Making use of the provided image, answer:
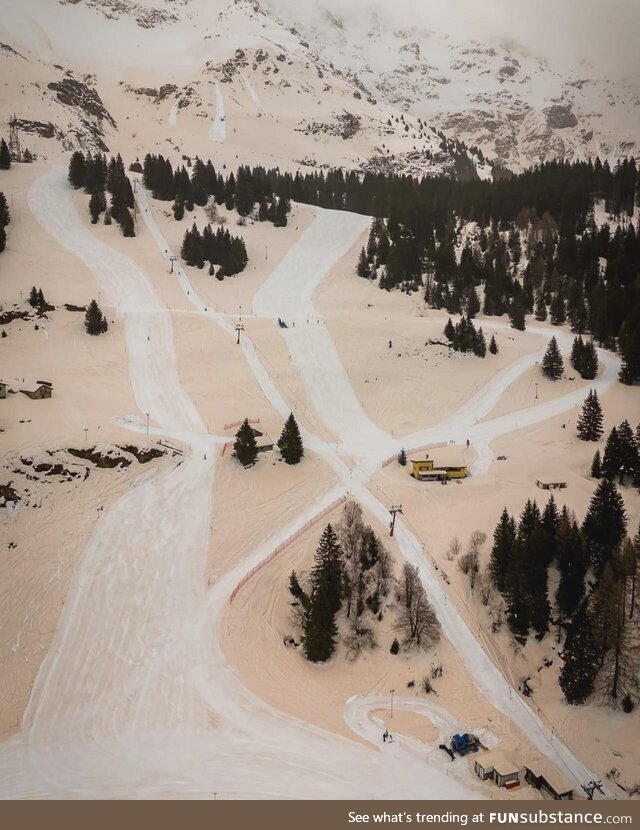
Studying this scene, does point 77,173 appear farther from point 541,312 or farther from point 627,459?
point 627,459

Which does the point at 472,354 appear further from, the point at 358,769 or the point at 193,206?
the point at 193,206

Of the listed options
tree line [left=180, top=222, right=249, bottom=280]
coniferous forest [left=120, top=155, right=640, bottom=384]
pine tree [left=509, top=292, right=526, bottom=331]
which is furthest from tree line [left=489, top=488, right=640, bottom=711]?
tree line [left=180, top=222, right=249, bottom=280]

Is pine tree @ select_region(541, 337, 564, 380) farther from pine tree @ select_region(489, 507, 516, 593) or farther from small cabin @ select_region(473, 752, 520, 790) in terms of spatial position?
small cabin @ select_region(473, 752, 520, 790)

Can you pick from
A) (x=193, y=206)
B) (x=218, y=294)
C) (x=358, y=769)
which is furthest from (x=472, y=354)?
(x=193, y=206)

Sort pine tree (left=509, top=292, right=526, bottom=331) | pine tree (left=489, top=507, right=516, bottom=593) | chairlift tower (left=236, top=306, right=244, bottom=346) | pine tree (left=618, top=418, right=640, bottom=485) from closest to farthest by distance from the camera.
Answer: pine tree (left=489, top=507, right=516, bottom=593) < pine tree (left=618, top=418, right=640, bottom=485) < chairlift tower (left=236, top=306, right=244, bottom=346) < pine tree (left=509, top=292, right=526, bottom=331)

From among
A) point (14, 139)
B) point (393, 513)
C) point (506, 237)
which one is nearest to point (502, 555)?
point (393, 513)

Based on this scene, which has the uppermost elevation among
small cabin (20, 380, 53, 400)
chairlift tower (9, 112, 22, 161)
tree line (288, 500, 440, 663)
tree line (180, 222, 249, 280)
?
chairlift tower (9, 112, 22, 161)
